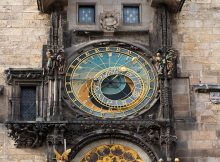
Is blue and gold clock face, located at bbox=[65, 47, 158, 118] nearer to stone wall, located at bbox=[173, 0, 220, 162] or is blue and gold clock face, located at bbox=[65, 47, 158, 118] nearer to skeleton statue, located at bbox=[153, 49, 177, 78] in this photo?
skeleton statue, located at bbox=[153, 49, 177, 78]

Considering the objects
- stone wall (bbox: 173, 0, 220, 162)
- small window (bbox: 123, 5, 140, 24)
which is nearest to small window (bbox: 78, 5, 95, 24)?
small window (bbox: 123, 5, 140, 24)

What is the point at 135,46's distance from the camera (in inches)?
656

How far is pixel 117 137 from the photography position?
1585 cm

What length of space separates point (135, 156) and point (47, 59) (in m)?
2.98

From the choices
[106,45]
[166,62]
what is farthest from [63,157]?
[166,62]

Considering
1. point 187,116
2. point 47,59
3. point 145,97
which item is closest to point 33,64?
point 47,59

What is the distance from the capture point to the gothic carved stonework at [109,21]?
16797mm

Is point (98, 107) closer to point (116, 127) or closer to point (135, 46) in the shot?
point (116, 127)

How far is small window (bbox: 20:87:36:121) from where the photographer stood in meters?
16.2

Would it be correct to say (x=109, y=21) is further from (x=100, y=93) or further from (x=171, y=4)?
(x=100, y=93)

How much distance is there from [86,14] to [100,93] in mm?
2037

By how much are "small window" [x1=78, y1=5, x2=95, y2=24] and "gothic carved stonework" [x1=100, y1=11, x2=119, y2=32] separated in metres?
0.27

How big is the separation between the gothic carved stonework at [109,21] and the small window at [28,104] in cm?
217

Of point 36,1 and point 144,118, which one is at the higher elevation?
point 36,1
